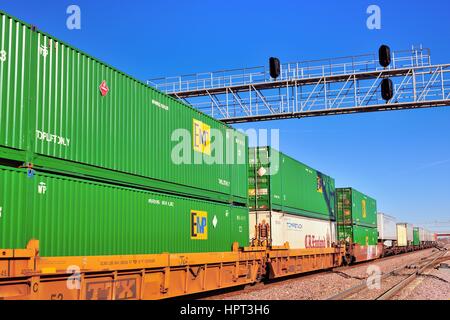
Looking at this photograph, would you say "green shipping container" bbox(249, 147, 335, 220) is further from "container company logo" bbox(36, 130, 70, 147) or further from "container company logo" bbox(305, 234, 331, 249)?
"container company logo" bbox(36, 130, 70, 147)

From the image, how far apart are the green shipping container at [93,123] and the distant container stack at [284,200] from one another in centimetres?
461

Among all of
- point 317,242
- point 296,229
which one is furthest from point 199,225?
point 317,242

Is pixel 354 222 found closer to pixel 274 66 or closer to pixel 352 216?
pixel 352 216

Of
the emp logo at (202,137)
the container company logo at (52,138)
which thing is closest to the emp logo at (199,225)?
the emp logo at (202,137)

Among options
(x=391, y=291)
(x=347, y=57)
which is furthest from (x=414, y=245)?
(x=391, y=291)

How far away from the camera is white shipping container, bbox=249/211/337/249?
19844 millimetres

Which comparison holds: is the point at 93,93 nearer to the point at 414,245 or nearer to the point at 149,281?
the point at 149,281

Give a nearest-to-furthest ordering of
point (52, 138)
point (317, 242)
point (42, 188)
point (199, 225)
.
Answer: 1. point (42, 188)
2. point (52, 138)
3. point (199, 225)
4. point (317, 242)

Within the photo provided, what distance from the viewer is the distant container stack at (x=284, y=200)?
1988cm

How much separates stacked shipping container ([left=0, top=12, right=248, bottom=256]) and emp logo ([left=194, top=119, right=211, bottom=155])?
3 centimetres

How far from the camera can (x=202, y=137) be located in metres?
Result: 15.0

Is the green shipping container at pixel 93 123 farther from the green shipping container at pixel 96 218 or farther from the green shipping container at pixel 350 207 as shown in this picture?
the green shipping container at pixel 350 207

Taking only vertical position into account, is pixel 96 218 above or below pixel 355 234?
above

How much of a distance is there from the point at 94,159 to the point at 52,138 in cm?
126
